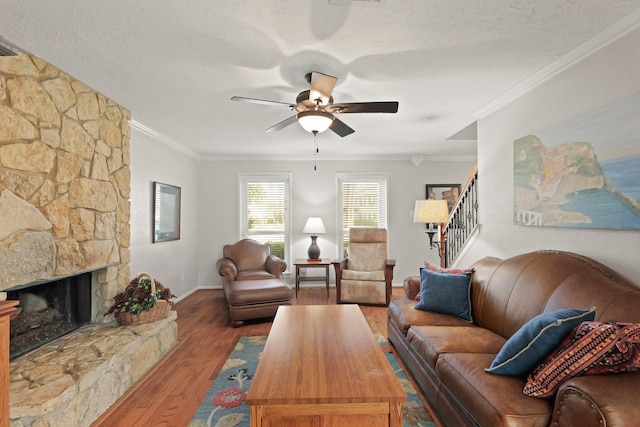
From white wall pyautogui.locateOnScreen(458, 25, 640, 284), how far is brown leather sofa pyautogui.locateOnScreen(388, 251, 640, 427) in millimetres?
162

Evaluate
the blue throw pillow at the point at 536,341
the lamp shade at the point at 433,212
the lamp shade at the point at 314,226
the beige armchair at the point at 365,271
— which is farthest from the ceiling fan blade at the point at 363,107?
the lamp shade at the point at 314,226

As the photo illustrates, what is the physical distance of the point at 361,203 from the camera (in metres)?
5.90

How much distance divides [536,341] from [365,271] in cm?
332

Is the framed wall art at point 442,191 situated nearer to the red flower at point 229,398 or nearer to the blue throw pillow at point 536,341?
the blue throw pillow at point 536,341

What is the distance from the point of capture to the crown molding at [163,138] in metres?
3.75

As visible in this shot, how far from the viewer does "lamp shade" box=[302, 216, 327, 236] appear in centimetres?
536

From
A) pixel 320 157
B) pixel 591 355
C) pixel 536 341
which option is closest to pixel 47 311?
pixel 536 341

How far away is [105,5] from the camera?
169cm

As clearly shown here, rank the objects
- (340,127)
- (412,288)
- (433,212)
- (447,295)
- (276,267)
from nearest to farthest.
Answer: (447,295), (340,127), (412,288), (433,212), (276,267)

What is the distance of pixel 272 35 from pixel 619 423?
2427mm

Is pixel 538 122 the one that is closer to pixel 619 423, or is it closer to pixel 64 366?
pixel 619 423

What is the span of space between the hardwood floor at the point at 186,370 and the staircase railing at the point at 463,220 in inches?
54.1

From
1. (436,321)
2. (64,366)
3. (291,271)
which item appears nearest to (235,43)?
(64,366)

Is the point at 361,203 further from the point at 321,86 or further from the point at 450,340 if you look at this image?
the point at 450,340
